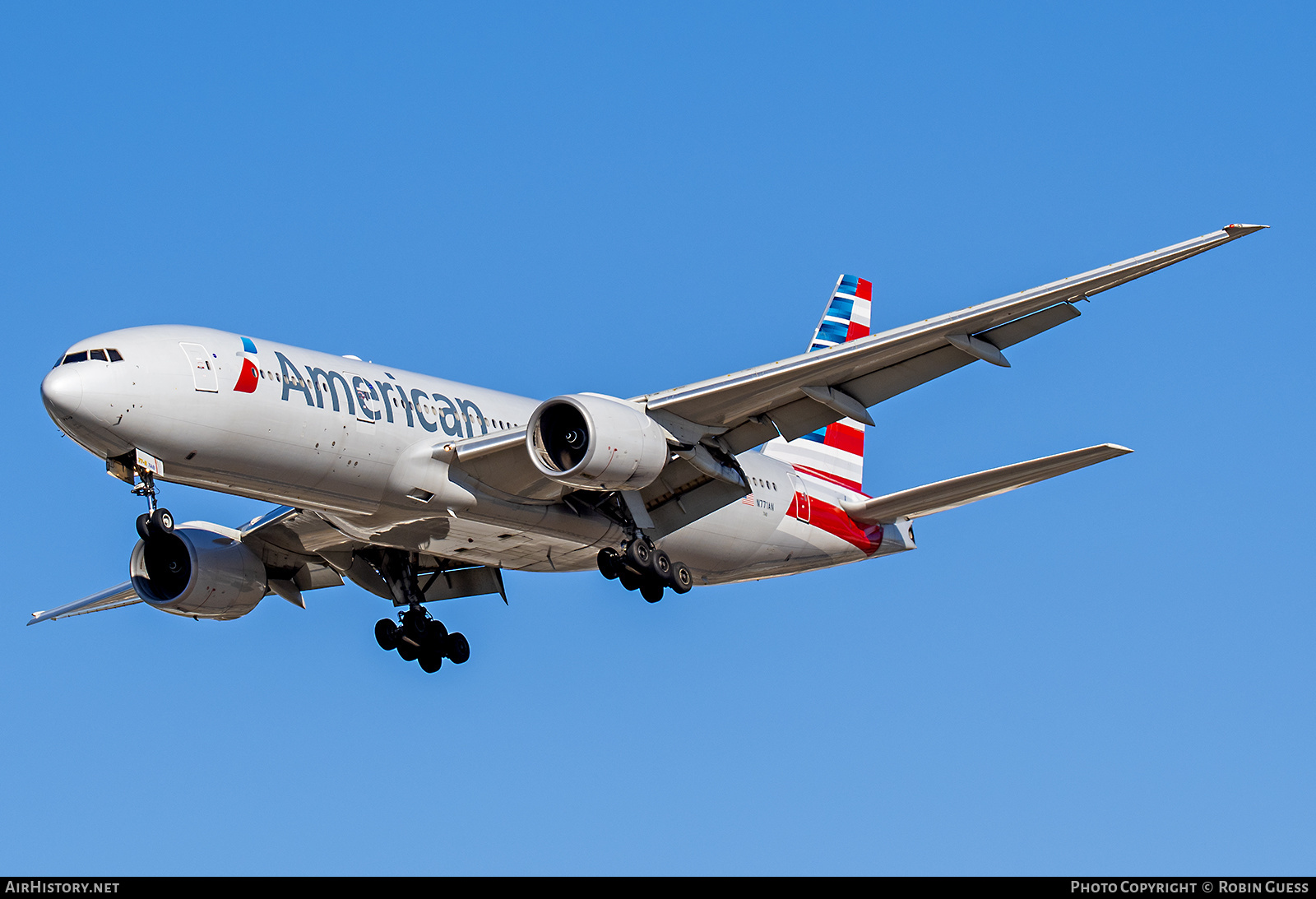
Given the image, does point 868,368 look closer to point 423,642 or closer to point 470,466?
point 470,466

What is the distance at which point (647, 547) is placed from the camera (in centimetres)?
3144

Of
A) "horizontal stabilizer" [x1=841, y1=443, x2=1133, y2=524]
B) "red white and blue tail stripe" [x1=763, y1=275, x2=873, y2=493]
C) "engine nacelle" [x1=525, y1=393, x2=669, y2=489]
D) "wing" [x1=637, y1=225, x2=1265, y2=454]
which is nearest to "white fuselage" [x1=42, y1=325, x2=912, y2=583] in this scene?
"engine nacelle" [x1=525, y1=393, x2=669, y2=489]

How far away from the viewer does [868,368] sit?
1146 inches

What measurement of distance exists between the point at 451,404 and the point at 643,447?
12.9ft

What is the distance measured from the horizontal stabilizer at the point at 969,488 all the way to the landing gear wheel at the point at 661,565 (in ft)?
19.3

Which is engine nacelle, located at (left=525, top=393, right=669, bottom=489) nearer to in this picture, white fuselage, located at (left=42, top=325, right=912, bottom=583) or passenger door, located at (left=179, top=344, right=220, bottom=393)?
white fuselage, located at (left=42, top=325, right=912, bottom=583)

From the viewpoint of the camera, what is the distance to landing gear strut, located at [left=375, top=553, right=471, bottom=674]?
3428 centimetres

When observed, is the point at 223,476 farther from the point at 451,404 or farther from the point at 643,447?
the point at 643,447

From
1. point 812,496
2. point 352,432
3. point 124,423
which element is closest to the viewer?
point 124,423

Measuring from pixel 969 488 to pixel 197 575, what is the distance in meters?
16.5

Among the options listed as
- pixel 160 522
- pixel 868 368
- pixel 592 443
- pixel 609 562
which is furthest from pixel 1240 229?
pixel 160 522

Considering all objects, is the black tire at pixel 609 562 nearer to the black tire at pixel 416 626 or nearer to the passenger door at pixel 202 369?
the black tire at pixel 416 626

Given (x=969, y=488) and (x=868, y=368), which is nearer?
(x=868, y=368)
